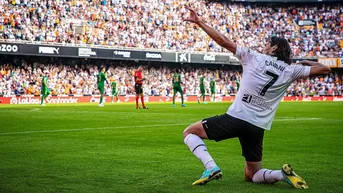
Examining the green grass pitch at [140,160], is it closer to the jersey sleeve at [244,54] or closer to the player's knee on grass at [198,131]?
the player's knee on grass at [198,131]

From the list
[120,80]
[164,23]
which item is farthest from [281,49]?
[164,23]

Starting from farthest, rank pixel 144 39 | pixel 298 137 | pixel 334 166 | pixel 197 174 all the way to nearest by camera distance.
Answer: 1. pixel 144 39
2. pixel 298 137
3. pixel 334 166
4. pixel 197 174

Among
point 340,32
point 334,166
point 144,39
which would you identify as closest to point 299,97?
point 340,32

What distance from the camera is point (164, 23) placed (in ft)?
186

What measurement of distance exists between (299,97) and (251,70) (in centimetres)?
5773

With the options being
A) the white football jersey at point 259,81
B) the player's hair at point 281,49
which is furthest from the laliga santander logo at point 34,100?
the player's hair at point 281,49

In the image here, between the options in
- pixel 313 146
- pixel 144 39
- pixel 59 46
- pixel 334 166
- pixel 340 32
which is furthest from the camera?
pixel 340 32

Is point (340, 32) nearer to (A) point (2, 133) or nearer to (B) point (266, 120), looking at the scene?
(A) point (2, 133)

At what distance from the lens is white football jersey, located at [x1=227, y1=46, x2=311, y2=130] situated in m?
6.65

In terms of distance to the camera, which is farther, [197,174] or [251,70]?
[197,174]

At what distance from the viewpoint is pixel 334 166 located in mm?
8531

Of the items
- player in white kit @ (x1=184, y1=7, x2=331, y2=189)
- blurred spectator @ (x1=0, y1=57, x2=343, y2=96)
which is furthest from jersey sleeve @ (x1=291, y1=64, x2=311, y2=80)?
blurred spectator @ (x1=0, y1=57, x2=343, y2=96)

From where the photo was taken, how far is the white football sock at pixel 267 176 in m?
6.70

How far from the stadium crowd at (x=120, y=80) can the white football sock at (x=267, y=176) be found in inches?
1561
